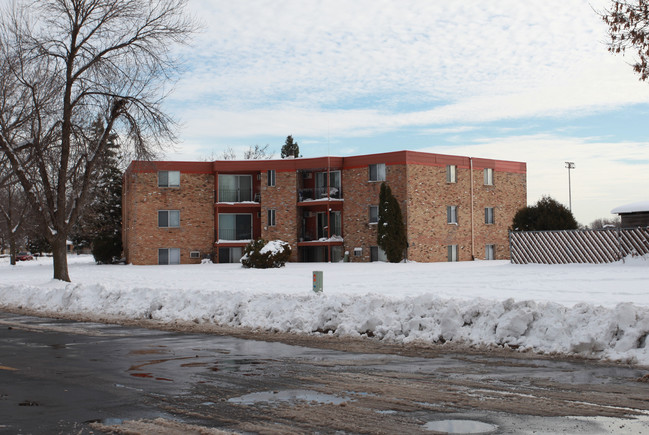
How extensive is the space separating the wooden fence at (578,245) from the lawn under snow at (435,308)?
5.16 metres

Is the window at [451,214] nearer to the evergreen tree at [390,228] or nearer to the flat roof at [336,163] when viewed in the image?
the flat roof at [336,163]

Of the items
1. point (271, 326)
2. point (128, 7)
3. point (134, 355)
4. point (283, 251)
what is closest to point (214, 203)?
point (283, 251)

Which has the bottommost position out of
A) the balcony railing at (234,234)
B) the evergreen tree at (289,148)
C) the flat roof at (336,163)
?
the balcony railing at (234,234)

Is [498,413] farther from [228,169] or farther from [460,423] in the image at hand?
[228,169]

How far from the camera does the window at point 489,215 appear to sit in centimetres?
4978

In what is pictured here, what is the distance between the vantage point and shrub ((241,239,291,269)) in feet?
129

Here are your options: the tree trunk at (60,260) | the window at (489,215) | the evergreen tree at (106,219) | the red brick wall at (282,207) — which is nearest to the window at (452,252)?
the window at (489,215)

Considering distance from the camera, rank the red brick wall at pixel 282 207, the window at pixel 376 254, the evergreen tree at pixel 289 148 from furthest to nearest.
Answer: the evergreen tree at pixel 289 148, the red brick wall at pixel 282 207, the window at pixel 376 254

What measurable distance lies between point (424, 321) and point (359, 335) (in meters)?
1.27

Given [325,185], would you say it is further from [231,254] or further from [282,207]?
[231,254]

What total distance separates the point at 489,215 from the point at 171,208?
74.0 ft

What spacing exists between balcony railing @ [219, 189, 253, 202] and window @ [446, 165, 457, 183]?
1393cm

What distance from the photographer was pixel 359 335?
12828mm

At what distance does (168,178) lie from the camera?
48719 millimetres
